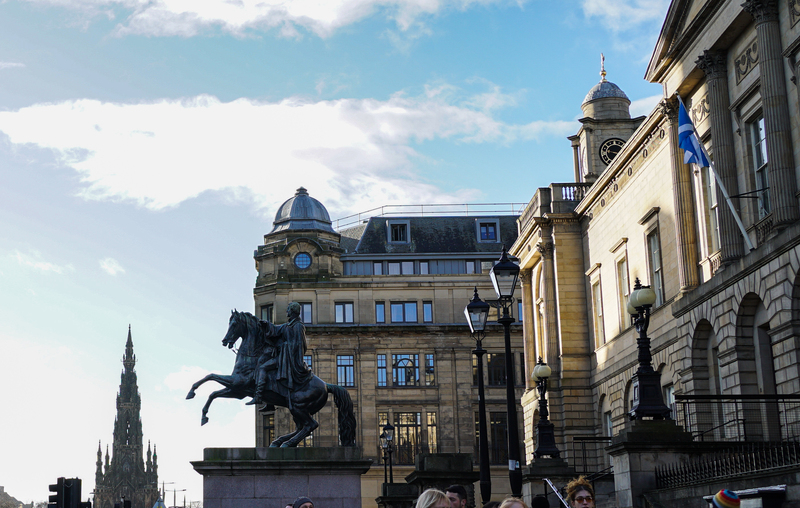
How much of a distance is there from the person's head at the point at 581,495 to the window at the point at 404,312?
221 feet

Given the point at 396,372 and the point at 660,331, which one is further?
the point at 396,372

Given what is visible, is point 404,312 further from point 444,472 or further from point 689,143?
point 444,472

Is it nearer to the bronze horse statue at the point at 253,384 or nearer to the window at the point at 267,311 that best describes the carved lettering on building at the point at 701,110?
the bronze horse statue at the point at 253,384

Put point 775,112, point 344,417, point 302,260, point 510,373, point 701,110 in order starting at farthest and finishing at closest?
point 302,260 < point 701,110 < point 775,112 < point 344,417 < point 510,373

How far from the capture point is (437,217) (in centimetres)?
8556

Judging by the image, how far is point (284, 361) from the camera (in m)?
25.5

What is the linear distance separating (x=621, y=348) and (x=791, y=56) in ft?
68.4

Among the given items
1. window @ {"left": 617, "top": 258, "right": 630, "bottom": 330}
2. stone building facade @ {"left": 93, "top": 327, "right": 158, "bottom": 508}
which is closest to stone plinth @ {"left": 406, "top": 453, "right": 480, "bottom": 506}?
window @ {"left": 617, "top": 258, "right": 630, "bottom": 330}

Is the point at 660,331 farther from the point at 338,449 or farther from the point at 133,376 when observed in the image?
the point at 133,376

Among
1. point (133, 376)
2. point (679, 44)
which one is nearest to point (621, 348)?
point (679, 44)

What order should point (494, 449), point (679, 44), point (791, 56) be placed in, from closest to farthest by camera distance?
point (791, 56)
point (679, 44)
point (494, 449)

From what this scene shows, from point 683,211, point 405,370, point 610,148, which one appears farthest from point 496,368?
point 683,211

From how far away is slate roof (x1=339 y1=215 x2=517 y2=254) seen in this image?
274 feet

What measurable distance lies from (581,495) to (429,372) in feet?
218
